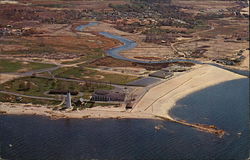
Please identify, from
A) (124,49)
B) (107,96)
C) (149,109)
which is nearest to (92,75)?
(107,96)

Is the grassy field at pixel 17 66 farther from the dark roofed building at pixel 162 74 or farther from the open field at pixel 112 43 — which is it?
the dark roofed building at pixel 162 74

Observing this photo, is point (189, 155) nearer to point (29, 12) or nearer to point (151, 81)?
point (151, 81)

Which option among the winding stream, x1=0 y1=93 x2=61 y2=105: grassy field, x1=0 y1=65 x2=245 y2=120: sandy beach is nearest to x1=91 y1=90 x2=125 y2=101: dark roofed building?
x1=0 y1=65 x2=245 y2=120: sandy beach

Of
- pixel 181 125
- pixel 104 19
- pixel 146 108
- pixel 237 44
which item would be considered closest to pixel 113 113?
pixel 146 108

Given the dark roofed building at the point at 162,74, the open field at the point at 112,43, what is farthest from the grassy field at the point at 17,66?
the dark roofed building at the point at 162,74

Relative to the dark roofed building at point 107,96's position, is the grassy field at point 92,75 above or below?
below

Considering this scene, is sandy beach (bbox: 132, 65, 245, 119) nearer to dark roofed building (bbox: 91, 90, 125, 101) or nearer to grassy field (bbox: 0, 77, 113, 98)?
dark roofed building (bbox: 91, 90, 125, 101)

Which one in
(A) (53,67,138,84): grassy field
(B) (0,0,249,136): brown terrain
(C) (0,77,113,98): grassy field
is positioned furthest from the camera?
(A) (53,67,138,84): grassy field
